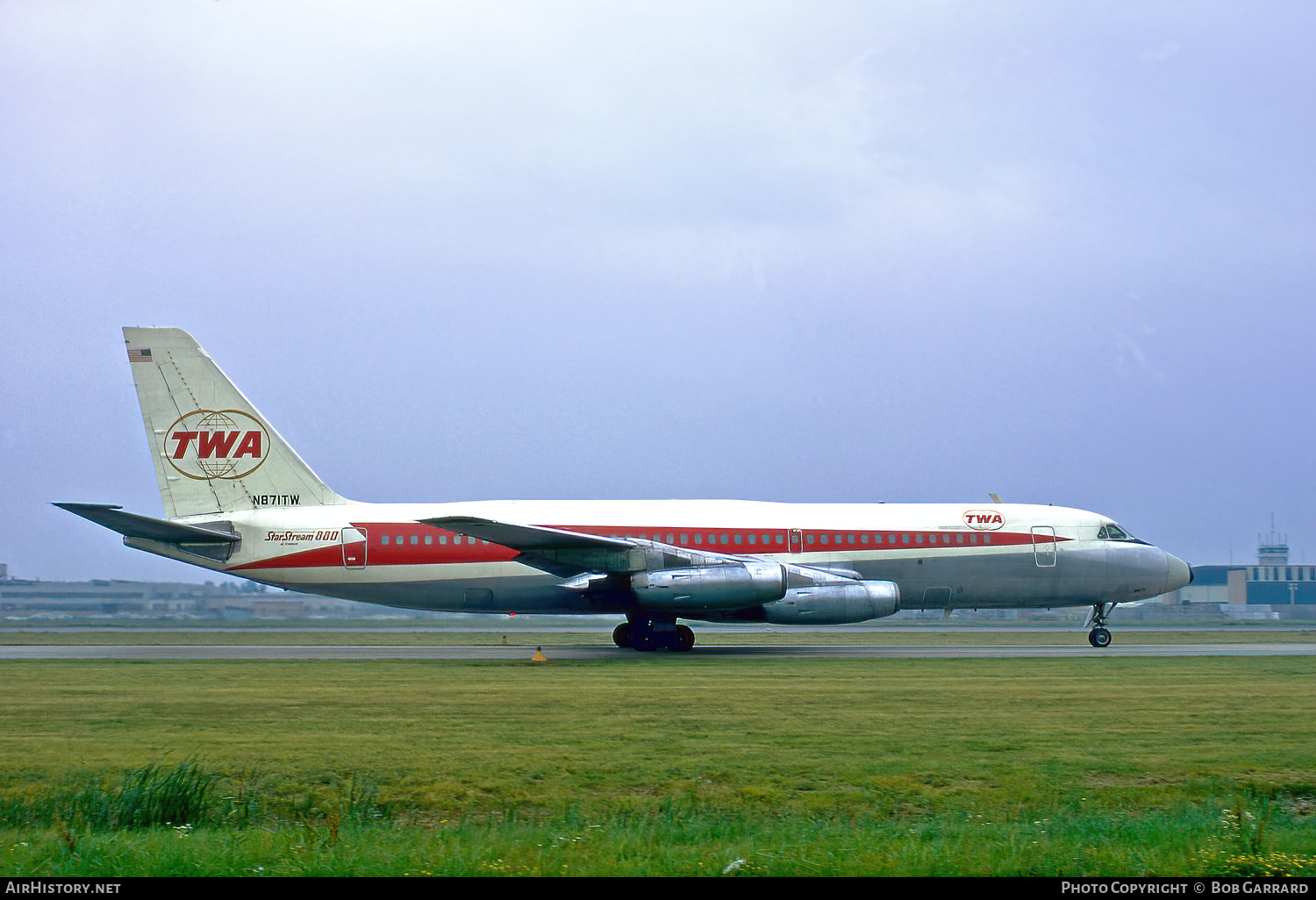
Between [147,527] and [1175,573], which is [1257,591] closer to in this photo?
[1175,573]

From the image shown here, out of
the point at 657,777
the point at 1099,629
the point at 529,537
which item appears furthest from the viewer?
the point at 1099,629

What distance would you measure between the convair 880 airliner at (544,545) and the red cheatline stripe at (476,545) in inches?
1.3

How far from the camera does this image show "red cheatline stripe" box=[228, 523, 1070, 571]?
28703 mm

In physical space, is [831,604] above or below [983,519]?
below

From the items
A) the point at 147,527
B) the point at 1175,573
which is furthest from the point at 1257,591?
the point at 147,527

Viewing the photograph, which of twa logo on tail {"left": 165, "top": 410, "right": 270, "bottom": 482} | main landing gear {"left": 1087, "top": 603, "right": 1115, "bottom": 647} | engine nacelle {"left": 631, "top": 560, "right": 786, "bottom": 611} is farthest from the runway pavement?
twa logo on tail {"left": 165, "top": 410, "right": 270, "bottom": 482}

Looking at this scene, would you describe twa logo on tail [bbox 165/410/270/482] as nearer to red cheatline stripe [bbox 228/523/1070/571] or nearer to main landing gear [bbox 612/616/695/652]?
red cheatline stripe [bbox 228/523/1070/571]

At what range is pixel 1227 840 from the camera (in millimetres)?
8523

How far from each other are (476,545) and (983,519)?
13.4 m

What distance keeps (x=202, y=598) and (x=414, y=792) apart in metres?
59.1

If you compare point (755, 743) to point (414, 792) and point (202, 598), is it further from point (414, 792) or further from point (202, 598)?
point (202, 598)

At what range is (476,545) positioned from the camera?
2903 centimetres

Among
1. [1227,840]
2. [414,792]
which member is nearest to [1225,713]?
[1227,840]

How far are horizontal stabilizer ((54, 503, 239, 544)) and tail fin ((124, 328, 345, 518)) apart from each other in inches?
41.9
